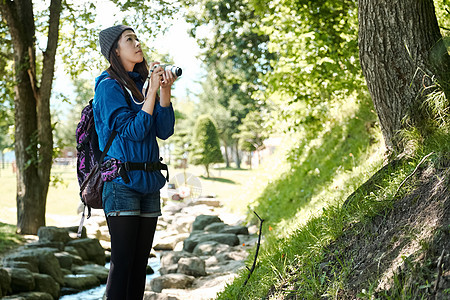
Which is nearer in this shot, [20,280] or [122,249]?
[122,249]

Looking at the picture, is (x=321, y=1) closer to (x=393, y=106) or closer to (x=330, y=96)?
(x=330, y=96)

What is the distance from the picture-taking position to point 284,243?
165 inches

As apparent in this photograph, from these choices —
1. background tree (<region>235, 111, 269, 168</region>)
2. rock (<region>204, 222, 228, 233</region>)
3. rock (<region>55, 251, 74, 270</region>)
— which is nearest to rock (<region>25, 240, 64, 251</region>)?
rock (<region>55, 251, 74, 270</region>)

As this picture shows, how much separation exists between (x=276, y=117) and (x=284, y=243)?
3990 millimetres

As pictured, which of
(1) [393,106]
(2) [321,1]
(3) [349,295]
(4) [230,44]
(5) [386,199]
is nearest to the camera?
(3) [349,295]

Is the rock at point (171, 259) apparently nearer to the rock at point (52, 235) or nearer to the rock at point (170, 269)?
the rock at point (170, 269)

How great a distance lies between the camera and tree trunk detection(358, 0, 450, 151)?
3.89 metres

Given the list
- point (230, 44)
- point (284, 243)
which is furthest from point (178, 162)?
point (284, 243)

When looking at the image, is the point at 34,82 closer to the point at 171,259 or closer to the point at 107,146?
the point at 171,259

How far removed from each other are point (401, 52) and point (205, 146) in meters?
29.6

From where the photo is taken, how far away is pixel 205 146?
110 feet

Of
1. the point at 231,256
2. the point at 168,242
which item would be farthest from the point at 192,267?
the point at 168,242

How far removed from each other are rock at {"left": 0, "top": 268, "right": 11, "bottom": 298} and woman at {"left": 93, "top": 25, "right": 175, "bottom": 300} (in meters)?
3.15

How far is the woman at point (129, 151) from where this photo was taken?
109 inches
